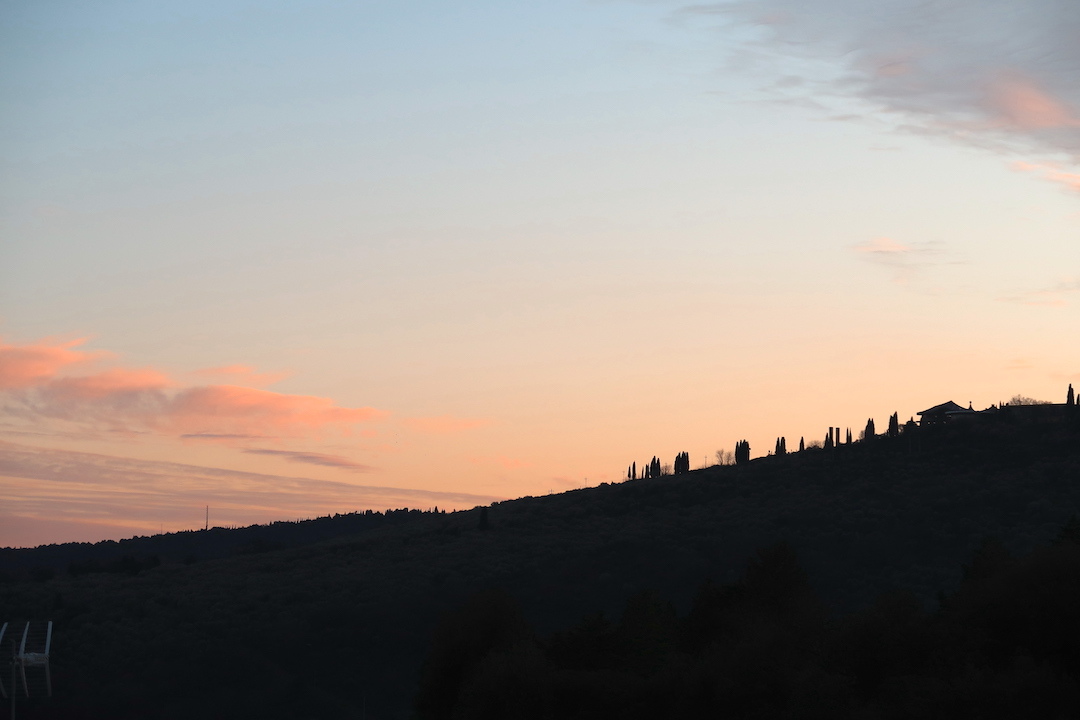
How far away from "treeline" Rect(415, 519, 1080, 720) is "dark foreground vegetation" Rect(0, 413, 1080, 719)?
0.11 meters

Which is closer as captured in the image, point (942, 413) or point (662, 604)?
point (662, 604)

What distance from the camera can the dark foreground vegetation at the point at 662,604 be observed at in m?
41.5

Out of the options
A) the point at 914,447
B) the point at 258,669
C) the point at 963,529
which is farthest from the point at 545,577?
the point at 914,447

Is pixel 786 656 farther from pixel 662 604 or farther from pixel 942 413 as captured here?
pixel 942 413

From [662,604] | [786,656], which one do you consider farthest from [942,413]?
[786,656]

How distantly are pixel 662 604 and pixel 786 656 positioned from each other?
24.6 meters

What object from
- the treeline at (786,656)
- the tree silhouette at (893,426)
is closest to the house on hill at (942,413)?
the tree silhouette at (893,426)

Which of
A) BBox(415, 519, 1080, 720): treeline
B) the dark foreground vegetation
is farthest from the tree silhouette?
BBox(415, 519, 1080, 720): treeline

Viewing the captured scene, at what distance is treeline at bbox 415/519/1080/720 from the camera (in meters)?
37.1

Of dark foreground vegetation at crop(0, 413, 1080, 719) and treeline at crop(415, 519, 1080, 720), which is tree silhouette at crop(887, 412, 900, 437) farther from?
treeline at crop(415, 519, 1080, 720)

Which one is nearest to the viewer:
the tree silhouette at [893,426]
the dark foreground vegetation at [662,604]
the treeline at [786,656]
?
the treeline at [786,656]

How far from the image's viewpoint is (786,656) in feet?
151

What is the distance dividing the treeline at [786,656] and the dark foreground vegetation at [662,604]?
0.11 meters

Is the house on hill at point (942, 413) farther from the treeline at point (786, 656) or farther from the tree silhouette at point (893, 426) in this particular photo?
the treeline at point (786, 656)
